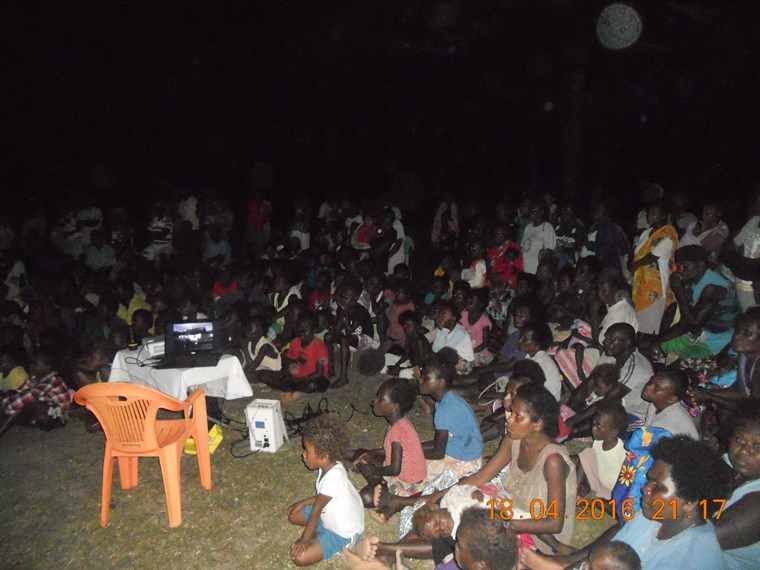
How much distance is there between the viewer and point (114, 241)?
10.1m

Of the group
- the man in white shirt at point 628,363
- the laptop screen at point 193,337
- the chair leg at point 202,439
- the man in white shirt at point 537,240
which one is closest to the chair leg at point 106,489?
the chair leg at point 202,439

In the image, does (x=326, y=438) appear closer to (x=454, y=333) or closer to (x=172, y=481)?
(x=172, y=481)

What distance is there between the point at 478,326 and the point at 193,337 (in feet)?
10.2

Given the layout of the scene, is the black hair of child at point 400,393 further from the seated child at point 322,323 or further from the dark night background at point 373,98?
the dark night background at point 373,98

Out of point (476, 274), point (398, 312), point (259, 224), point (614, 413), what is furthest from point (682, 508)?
point (259, 224)

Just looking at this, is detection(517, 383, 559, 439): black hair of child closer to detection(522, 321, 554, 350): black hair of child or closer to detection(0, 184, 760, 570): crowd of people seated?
detection(0, 184, 760, 570): crowd of people seated

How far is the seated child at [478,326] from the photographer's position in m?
6.78

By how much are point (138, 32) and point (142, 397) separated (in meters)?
13.7

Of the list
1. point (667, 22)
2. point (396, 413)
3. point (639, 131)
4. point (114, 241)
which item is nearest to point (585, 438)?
point (396, 413)

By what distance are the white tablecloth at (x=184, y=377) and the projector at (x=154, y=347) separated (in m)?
0.07

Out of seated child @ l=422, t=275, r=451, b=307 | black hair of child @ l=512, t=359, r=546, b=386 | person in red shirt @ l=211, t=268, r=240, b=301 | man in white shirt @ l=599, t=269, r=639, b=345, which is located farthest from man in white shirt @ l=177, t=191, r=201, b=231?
black hair of child @ l=512, t=359, r=546, b=386

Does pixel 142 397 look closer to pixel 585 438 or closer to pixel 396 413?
pixel 396 413

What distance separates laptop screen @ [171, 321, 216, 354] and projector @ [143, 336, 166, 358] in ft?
0.71

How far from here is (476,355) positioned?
22.2ft
